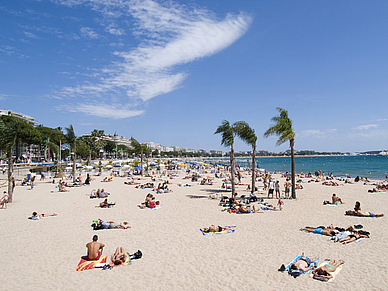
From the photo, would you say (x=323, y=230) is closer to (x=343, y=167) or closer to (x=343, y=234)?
(x=343, y=234)

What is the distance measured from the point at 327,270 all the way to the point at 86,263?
5913 millimetres

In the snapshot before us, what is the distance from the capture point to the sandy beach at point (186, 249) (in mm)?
5633

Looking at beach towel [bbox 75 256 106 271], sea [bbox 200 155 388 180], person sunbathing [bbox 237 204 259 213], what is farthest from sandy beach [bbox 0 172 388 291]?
sea [bbox 200 155 388 180]

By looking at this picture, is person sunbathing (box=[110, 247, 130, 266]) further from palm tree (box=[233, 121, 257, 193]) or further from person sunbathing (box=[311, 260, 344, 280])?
palm tree (box=[233, 121, 257, 193])

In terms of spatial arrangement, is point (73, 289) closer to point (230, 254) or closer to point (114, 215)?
point (230, 254)

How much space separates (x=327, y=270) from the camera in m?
5.87

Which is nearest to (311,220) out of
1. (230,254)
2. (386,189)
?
(230,254)

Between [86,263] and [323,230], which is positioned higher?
[323,230]

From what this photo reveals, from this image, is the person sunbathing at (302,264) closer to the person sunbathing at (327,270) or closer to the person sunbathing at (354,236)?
the person sunbathing at (327,270)

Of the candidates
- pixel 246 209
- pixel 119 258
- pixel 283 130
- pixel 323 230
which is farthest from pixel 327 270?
pixel 283 130

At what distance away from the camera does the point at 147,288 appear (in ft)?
17.7

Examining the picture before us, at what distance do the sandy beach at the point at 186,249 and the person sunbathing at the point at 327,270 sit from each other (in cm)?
17

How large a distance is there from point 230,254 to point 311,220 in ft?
18.0

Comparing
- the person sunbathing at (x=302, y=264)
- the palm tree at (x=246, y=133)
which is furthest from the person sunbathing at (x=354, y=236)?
the palm tree at (x=246, y=133)
